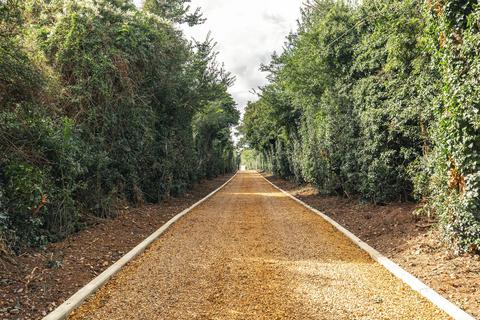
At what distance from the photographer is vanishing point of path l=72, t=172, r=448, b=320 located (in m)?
4.30

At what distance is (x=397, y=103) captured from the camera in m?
9.83

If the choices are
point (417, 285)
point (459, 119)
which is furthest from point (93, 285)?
point (459, 119)

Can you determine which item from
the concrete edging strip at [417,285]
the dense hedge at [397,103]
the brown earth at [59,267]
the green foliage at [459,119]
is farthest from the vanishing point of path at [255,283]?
the dense hedge at [397,103]

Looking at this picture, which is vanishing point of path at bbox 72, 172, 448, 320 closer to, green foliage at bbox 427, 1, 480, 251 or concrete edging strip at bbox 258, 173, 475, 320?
concrete edging strip at bbox 258, 173, 475, 320

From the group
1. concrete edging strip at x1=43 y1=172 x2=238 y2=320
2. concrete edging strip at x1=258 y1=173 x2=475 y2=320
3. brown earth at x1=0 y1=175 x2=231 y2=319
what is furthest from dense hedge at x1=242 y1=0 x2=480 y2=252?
brown earth at x1=0 y1=175 x2=231 y2=319

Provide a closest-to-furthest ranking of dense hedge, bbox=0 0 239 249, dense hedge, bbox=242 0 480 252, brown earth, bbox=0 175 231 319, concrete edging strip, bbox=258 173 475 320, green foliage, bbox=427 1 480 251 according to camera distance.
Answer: concrete edging strip, bbox=258 173 475 320
brown earth, bbox=0 175 231 319
green foliage, bbox=427 1 480 251
dense hedge, bbox=242 0 480 252
dense hedge, bbox=0 0 239 249

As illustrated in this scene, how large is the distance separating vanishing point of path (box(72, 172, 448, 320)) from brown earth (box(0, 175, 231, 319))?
1.57 feet

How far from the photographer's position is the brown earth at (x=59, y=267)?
14.5ft

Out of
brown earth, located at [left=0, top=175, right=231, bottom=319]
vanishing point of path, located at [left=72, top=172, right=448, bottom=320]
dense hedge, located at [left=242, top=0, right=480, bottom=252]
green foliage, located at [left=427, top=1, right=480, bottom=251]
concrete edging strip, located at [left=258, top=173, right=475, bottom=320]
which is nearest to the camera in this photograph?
concrete edging strip, located at [left=258, top=173, right=475, bottom=320]

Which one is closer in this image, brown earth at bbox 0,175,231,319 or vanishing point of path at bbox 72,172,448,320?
vanishing point of path at bbox 72,172,448,320

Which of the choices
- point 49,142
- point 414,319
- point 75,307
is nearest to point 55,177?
point 49,142

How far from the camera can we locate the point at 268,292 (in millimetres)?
4906

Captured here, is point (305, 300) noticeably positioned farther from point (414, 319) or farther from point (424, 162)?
point (424, 162)

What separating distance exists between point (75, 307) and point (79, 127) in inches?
220
